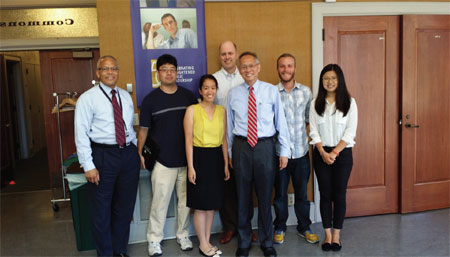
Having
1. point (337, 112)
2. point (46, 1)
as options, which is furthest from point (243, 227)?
point (46, 1)

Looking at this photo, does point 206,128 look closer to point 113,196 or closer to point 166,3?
Answer: point 113,196

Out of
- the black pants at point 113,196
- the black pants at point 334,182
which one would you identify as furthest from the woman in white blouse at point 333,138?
the black pants at point 113,196

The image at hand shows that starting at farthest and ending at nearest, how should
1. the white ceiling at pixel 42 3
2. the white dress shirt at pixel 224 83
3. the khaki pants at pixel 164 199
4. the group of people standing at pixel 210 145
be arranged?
the white ceiling at pixel 42 3, the white dress shirt at pixel 224 83, the khaki pants at pixel 164 199, the group of people standing at pixel 210 145

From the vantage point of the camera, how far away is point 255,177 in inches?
115

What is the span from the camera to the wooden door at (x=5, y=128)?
6.14 meters

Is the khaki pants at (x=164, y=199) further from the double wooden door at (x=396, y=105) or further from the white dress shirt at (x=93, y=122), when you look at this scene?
the double wooden door at (x=396, y=105)

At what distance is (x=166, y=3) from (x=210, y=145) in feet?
4.63

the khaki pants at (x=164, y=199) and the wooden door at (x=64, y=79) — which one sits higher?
the wooden door at (x=64, y=79)

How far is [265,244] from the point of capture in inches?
120

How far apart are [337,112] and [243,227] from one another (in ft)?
3.99

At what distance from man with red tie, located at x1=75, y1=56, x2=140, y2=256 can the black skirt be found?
51 centimetres

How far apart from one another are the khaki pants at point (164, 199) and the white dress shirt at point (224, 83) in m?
0.68

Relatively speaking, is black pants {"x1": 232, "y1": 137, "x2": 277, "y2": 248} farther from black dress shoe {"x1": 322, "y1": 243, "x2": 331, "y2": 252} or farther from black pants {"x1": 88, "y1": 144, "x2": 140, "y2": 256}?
black pants {"x1": 88, "y1": 144, "x2": 140, "y2": 256}

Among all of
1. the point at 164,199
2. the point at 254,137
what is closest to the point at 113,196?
the point at 164,199
